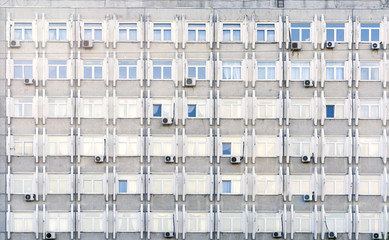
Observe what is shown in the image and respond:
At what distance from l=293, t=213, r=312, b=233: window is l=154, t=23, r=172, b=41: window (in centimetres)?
971

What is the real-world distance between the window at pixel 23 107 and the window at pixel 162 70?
5.64m

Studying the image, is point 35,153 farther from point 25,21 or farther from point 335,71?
point 335,71

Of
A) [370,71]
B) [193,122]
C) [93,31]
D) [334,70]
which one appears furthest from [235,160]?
[93,31]

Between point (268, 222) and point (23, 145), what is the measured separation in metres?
11.3

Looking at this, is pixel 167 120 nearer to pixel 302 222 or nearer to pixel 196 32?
pixel 196 32

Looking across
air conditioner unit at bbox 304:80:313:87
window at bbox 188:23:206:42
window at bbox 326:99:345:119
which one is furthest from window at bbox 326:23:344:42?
window at bbox 188:23:206:42

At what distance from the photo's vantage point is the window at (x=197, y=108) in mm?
21312

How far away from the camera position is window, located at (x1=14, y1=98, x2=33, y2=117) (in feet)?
69.6

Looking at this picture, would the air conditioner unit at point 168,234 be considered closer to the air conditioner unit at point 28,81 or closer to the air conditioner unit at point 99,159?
the air conditioner unit at point 99,159

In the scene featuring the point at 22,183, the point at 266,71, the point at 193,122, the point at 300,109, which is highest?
the point at 266,71

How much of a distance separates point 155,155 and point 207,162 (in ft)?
7.58

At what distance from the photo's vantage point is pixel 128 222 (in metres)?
21.1

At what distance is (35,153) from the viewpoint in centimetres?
2097

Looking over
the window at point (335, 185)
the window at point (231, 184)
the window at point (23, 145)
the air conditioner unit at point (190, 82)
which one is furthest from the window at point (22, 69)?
the window at point (335, 185)
